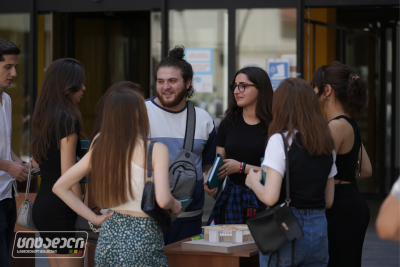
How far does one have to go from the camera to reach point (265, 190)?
2.48m

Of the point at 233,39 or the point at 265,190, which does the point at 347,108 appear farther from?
the point at 233,39

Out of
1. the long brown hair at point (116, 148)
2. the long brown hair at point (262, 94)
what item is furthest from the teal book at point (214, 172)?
the long brown hair at point (116, 148)

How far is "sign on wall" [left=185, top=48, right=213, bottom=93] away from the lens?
673 cm

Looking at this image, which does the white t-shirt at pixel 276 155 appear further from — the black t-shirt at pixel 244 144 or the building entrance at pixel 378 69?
the building entrance at pixel 378 69

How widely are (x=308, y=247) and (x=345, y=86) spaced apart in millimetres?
1176

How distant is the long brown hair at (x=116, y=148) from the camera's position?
2340 millimetres

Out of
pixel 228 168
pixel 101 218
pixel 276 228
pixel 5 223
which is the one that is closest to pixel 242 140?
pixel 228 168

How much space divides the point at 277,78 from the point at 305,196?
4246 mm

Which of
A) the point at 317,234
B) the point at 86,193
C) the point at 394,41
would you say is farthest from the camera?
the point at 394,41

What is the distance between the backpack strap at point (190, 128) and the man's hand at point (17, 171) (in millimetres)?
1101

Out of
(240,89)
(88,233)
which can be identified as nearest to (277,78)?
(240,89)

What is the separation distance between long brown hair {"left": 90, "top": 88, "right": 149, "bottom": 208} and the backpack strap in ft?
2.97

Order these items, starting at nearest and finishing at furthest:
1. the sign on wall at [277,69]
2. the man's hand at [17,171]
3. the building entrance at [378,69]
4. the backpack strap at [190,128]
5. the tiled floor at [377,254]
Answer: the man's hand at [17,171], the backpack strap at [190,128], the tiled floor at [377,254], the sign on wall at [277,69], the building entrance at [378,69]

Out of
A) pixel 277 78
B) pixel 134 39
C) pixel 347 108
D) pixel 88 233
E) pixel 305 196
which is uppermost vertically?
pixel 134 39
